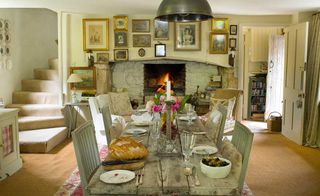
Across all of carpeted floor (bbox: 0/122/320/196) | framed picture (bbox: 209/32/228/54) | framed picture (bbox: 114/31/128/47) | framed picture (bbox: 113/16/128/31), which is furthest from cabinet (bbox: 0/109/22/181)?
framed picture (bbox: 209/32/228/54)

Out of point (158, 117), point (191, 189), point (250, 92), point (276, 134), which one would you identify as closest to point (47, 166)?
point (158, 117)

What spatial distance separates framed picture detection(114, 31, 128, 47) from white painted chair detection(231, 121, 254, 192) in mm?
4035

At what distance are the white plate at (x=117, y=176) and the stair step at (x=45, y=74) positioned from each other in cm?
517

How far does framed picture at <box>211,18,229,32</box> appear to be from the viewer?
617 centimetres

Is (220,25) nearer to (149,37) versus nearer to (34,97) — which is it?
(149,37)

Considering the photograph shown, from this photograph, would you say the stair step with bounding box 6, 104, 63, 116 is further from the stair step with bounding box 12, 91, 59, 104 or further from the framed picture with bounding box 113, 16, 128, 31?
the framed picture with bounding box 113, 16, 128, 31

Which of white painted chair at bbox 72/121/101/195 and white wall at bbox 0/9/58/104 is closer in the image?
white painted chair at bbox 72/121/101/195

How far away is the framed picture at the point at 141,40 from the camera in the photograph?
6.20 metres

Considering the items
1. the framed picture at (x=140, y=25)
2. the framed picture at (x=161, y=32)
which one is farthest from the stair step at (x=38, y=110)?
the framed picture at (x=161, y=32)

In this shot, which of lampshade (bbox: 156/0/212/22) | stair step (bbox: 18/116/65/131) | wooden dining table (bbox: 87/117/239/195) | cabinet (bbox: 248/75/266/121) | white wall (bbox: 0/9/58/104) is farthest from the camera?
cabinet (bbox: 248/75/266/121)

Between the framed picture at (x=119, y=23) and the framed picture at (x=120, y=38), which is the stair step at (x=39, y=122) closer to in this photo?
the framed picture at (x=120, y=38)

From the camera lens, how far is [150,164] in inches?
79.0

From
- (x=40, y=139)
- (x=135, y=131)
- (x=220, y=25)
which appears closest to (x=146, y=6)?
(x=220, y=25)

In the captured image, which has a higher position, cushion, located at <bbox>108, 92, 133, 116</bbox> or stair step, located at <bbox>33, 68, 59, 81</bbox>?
stair step, located at <bbox>33, 68, 59, 81</bbox>
